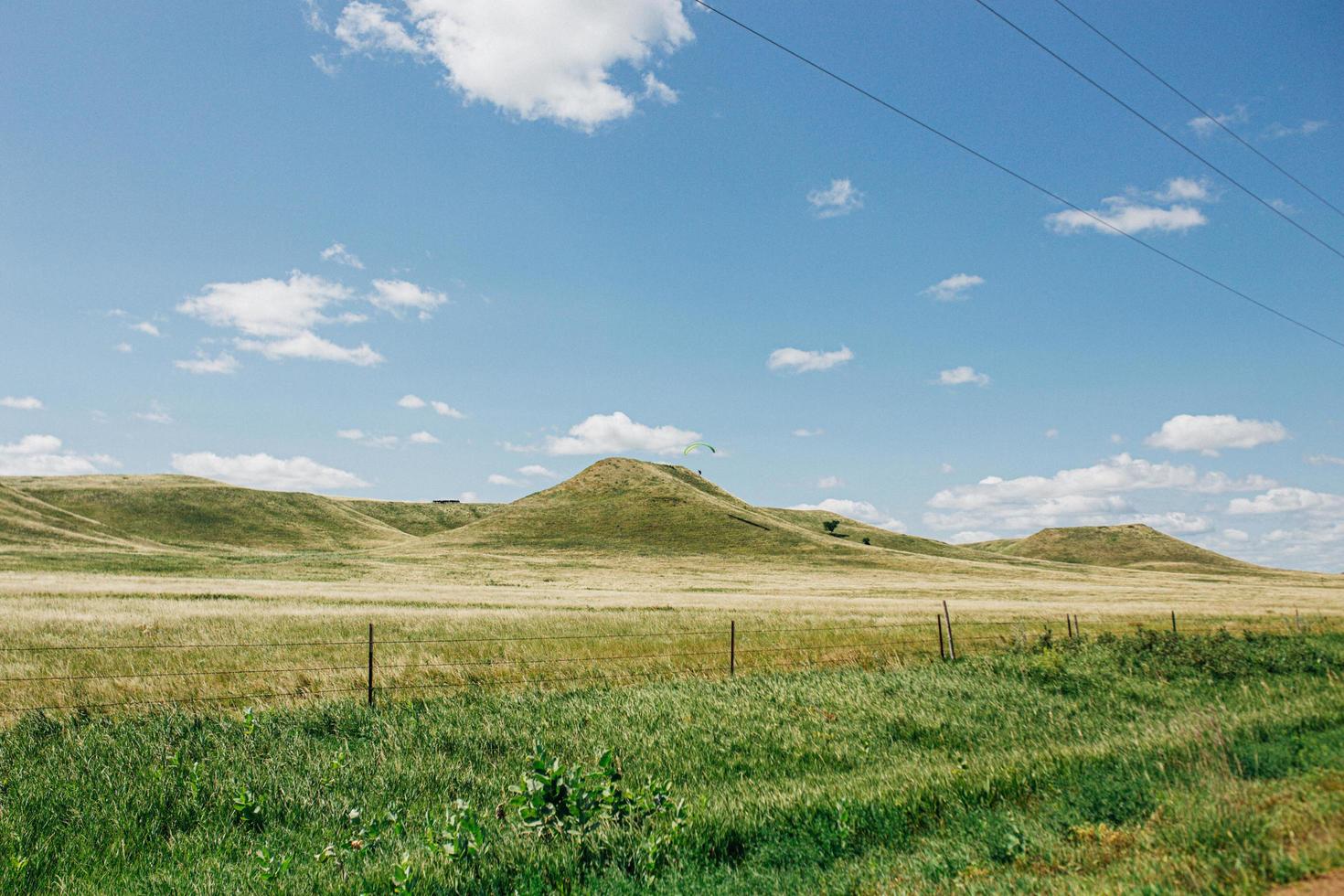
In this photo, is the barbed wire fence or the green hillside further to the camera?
the green hillside

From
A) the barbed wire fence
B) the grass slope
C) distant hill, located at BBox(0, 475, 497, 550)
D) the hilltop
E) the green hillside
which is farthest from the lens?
the green hillside

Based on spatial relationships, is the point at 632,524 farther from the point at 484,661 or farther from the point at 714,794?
the point at 714,794

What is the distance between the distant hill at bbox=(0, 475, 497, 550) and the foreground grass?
12703cm

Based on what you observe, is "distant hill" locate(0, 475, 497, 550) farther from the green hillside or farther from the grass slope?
the grass slope

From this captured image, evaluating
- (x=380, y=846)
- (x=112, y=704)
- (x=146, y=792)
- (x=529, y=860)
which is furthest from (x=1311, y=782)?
(x=112, y=704)

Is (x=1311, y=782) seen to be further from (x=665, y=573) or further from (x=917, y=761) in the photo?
(x=665, y=573)

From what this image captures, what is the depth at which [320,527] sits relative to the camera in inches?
6378

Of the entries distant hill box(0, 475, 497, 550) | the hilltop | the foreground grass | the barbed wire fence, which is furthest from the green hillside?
the foreground grass

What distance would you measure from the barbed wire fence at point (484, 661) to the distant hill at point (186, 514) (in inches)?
4579

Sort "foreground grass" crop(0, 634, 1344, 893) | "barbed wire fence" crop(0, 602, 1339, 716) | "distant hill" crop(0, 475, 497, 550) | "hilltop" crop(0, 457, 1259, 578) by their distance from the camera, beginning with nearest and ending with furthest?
"foreground grass" crop(0, 634, 1344, 893) < "barbed wire fence" crop(0, 602, 1339, 716) < "hilltop" crop(0, 457, 1259, 578) < "distant hill" crop(0, 475, 497, 550)

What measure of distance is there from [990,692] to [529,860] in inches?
408

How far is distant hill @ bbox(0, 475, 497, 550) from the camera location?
4956 inches

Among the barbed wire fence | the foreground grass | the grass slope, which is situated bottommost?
the barbed wire fence

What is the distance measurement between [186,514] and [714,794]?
179 m
